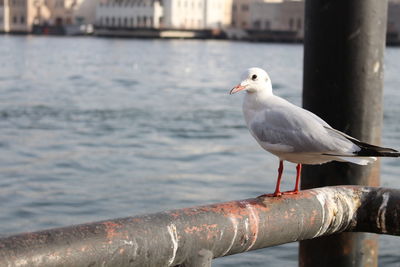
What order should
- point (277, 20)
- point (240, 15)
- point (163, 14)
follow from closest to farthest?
point (277, 20)
point (163, 14)
point (240, 15)

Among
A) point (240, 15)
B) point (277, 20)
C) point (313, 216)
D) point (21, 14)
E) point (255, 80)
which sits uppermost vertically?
point (255, 80)

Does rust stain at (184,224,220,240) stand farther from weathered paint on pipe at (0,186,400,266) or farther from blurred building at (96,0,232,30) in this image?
blurred building at (96,0,232,30)

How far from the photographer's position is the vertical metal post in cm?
210

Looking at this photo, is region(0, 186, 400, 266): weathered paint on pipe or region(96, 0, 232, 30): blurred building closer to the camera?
region(0, 186, 400, 266): weathered paint on pipe

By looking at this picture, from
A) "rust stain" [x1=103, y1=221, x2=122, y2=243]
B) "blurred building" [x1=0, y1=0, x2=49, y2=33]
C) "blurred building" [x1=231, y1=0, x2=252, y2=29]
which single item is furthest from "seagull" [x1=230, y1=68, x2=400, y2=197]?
"blurred building" [x1=231, y1=0, x2=252, y2=29]

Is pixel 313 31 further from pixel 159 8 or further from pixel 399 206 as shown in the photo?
pixel 159 8

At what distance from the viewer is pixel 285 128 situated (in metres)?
2.12

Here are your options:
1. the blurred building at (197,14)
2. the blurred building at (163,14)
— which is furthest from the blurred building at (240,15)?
the blurred building at (163,14)

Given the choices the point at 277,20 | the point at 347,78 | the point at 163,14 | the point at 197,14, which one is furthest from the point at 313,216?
the point at 197,14

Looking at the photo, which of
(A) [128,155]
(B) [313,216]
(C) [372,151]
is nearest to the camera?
(B) [313,216]

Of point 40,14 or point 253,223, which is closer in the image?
point 253,223

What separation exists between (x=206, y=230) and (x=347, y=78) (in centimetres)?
86

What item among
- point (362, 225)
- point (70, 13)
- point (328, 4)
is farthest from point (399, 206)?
point (70, 13)

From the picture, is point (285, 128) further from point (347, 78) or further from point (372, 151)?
point (372, 151)
